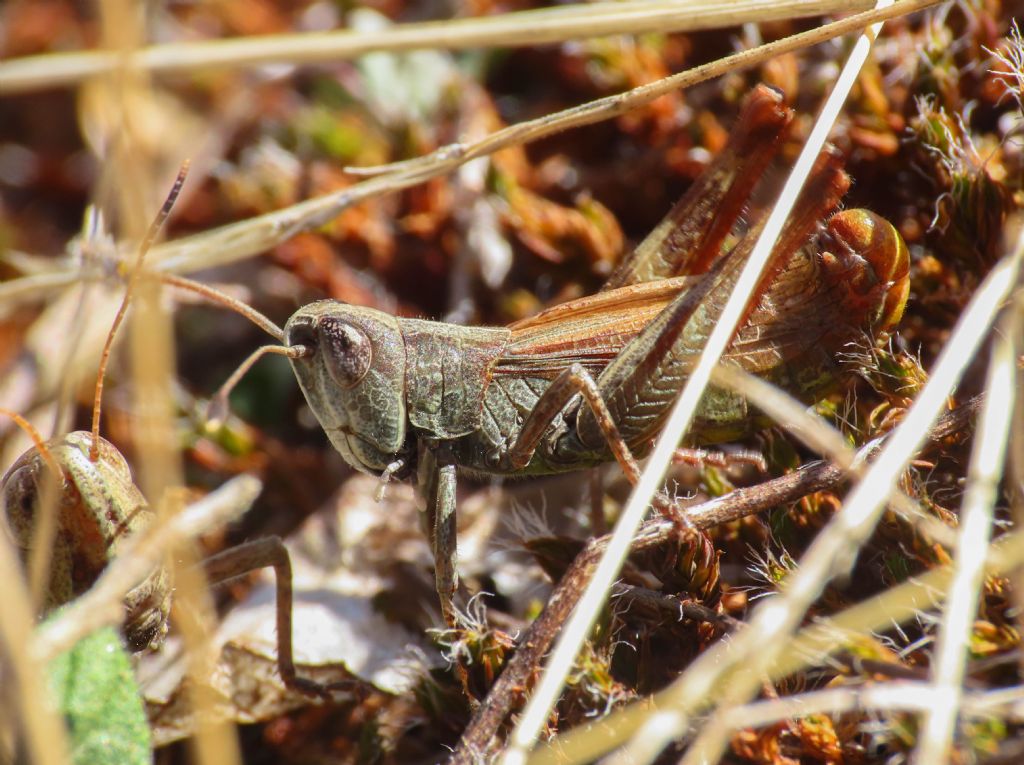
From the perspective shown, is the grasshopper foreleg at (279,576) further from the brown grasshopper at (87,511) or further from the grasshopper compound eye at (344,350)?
the grasshopper compound eye at (344,350)

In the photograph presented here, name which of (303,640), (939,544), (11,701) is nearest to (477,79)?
(303,640)

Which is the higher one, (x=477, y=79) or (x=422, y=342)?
(x=477, y=79)

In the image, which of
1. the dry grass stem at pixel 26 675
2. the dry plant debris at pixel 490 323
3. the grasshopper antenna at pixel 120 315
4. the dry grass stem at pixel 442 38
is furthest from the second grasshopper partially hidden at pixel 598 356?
the dry grass stem at pixel 26 675

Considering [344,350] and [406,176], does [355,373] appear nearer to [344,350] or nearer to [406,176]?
[344,350]

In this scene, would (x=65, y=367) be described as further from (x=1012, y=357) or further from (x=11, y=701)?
(x=1012, y=357)

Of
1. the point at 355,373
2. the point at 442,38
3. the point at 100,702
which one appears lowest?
the point at 100,702

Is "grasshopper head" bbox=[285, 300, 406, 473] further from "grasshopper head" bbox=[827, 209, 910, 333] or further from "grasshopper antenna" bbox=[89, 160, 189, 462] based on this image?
"grasshopper head" bbox=[827, 209, 910, 333]

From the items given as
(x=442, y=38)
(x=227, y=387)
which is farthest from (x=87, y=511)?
(x=442, y=38)
